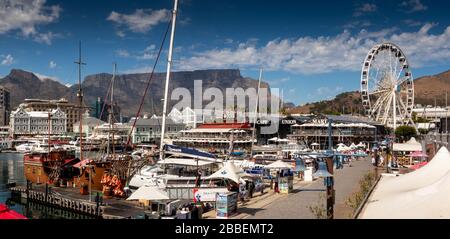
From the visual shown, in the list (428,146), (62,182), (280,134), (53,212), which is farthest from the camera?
(280,134)

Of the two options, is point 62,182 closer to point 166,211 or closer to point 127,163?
point 127,163

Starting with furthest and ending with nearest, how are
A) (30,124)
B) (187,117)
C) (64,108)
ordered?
(64,108) < (30,124) < (187,117)

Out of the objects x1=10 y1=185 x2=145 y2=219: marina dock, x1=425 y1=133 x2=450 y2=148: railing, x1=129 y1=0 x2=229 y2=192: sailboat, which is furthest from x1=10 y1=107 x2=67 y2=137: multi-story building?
x1=425 y1=133 x2=450 y2=148: railing

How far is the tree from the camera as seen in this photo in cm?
8562

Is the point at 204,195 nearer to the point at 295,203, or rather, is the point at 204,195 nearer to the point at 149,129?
the point at 295,203

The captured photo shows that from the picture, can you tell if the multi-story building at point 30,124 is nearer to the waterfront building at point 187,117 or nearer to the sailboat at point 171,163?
the waterfront building at point 187,117

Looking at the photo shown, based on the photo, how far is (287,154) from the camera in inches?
2418

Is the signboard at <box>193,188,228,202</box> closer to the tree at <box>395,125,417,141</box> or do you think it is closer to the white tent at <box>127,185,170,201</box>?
the white tent at <box>127,185,170,201</box>

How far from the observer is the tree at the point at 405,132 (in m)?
85.6

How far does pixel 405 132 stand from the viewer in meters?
85.5

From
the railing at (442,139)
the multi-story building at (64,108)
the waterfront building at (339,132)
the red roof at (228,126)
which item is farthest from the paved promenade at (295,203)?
the multi-story building at (64,108)

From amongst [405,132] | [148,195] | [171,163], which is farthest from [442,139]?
[405,132]
